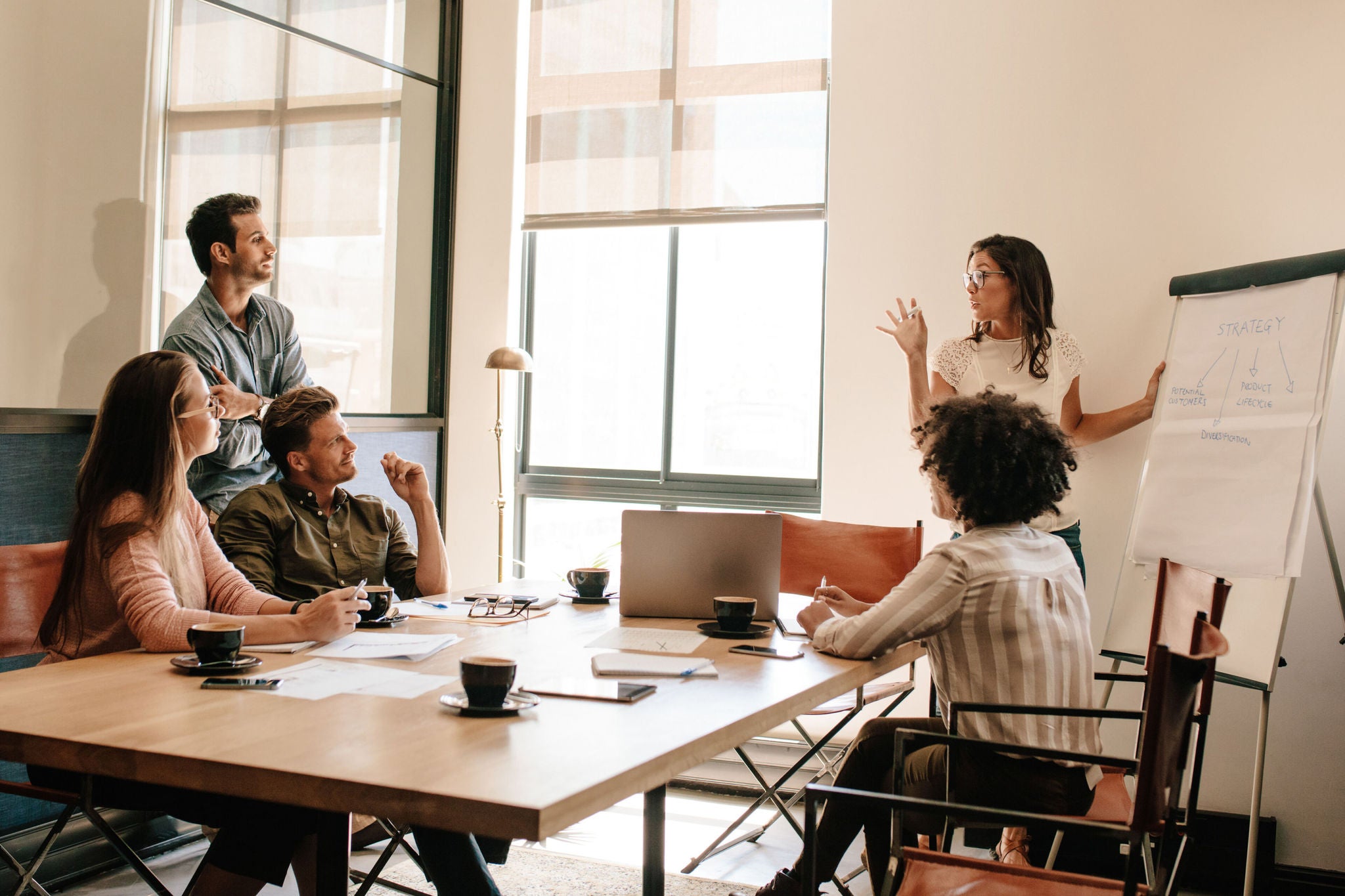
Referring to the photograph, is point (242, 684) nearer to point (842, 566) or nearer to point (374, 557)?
point (374, 557)

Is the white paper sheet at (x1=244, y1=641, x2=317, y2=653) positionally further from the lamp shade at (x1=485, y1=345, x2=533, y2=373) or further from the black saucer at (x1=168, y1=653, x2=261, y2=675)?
the lamp shade at (x1=485, y1=345, x2=533, y2=373)

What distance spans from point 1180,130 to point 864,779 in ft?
8.29

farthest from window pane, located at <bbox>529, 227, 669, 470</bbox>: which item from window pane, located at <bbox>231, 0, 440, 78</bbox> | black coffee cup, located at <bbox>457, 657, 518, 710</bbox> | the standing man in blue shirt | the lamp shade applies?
black coffee cup, located at <bbox>457, 657, 518, 710</bbox>

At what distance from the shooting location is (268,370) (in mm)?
3373

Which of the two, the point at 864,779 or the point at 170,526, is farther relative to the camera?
the point at 864,779

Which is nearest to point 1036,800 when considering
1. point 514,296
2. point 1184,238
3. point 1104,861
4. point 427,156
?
point 1104,861

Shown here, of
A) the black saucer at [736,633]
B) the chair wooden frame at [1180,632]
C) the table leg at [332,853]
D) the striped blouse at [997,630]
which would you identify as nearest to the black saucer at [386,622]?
the black saucer at [736,633]

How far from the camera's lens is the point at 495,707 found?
1399 mm

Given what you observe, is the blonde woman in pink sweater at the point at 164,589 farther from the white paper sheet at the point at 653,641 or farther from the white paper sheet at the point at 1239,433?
the white paper sheet at the point at 1239,433

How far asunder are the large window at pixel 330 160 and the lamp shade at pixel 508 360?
1.99 ft

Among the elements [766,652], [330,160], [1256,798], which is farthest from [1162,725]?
[330,160]

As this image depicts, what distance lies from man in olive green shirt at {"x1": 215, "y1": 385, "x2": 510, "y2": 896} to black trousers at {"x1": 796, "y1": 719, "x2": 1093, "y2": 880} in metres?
0.83

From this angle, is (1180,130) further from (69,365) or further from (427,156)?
(69,365)

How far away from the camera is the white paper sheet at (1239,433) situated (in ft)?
9.03
